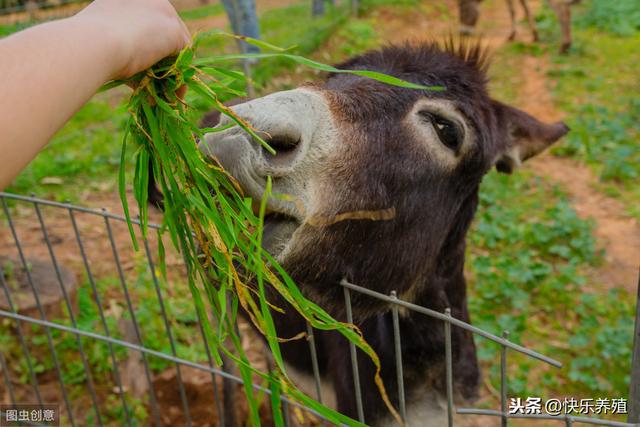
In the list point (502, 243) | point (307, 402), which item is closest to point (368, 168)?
point (307, 402)

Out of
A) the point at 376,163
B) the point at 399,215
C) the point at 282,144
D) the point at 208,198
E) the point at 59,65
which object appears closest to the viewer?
the point at 59,65

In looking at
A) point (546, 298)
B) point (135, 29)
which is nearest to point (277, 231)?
point (135, 29)

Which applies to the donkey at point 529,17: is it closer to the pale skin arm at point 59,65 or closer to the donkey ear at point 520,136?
the donkey ear at point 520,136

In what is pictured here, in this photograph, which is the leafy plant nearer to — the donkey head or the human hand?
the donkey head

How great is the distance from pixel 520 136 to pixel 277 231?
1.53 m

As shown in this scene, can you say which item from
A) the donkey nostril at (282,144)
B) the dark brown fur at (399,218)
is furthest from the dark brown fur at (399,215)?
the donkey nostril at (282,144)

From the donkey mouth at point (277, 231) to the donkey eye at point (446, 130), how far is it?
2.38 ft

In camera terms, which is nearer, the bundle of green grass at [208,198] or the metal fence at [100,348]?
the bundle of green grass at [208,198]

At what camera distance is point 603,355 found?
3.58 meters

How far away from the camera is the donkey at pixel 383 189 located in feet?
5.33

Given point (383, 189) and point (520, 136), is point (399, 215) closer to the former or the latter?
point (383, 189)

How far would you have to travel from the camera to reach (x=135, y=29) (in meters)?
1.18

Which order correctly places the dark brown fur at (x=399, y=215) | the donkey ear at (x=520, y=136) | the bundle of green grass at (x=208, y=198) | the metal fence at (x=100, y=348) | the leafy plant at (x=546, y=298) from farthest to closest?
1. the leafy plant at (x=546, y=298)
2. the metal fence at (x=100, y=348)
3. the donkey ear at (x=520, y=136)
4. the dark brown fur at (x=399, y=215)
5. the bundle of green grass at (x=208, y=198)

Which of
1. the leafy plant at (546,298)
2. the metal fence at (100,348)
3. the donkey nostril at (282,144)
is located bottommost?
the leafy plant at (546,298)
